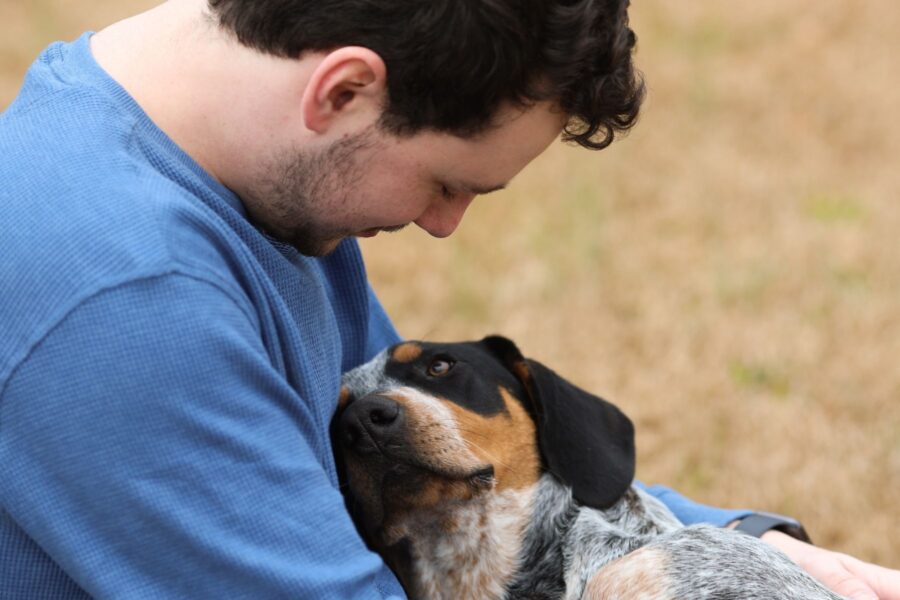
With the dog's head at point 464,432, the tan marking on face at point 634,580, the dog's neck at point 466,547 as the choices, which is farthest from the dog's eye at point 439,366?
the tan marking on face at point 634,580

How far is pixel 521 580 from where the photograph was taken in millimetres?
3025

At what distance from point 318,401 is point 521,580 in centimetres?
97

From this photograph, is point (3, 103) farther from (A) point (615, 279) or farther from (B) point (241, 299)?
(B) point (241, 299)

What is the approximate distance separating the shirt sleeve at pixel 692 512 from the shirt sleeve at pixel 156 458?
64.8 inches

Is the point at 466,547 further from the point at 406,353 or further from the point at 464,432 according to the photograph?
the point at 406,353

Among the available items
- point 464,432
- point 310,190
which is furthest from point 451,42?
point 464,432

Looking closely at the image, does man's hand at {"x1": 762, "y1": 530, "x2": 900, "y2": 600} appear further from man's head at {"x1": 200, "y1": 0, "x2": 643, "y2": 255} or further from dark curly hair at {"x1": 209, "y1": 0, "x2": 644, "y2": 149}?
dark curly hair at {"x1": 209, "y1": 0, "x2": 644, "y2": 149}

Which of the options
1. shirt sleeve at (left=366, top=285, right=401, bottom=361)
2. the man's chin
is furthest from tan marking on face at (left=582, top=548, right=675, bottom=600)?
the man's chin

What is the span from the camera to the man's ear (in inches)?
78.6

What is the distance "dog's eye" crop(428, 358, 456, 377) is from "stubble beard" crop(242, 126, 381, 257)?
32.7 inches

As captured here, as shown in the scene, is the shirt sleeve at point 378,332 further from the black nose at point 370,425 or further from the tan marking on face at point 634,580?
the tan marking on face at point 634,580

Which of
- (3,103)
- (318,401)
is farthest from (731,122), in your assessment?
(318,401)

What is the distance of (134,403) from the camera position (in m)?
1.75

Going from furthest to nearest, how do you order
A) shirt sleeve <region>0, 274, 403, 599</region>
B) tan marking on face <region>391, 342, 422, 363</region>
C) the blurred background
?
the blurred background
tan marking on face <region>391, 342, 422, 363</region>
shirt sleeve <region>0, 274, 403, 599</region>
